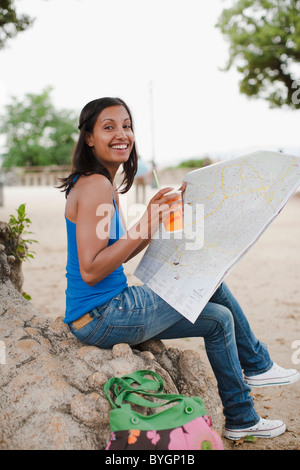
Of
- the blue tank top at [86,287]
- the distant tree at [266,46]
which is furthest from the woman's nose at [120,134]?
the distant tree at [266,46]

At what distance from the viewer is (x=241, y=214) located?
6.94ft

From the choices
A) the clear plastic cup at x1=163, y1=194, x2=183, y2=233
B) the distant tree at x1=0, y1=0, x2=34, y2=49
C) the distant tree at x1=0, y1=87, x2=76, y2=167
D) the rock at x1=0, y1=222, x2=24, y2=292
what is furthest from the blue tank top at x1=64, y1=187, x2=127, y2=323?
the distant tree at x1=0, y1=87, x2=76, y2=167

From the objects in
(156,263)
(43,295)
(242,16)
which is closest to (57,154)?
(242,16)

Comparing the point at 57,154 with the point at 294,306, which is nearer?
the point at 294,306

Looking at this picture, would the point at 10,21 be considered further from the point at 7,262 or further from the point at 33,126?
the point at 33,126

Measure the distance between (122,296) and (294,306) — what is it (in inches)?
132

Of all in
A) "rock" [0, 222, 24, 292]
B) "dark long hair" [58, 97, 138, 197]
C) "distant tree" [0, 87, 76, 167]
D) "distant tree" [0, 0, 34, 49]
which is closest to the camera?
"dark long hair" [58, 97, 138, 197]

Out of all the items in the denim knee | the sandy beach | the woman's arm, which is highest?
the woman's arm

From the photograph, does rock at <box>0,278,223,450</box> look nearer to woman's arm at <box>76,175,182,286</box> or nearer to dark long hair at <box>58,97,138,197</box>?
woman's arm at <box>76,175,182,286</box>

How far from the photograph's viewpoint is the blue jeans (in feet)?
6.76

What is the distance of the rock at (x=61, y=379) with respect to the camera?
69.6 inches

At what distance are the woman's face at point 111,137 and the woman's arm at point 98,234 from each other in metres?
0.24

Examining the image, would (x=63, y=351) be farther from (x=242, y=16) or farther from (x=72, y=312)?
(x=242, y=16)

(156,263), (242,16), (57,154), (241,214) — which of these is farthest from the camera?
(57,154)
